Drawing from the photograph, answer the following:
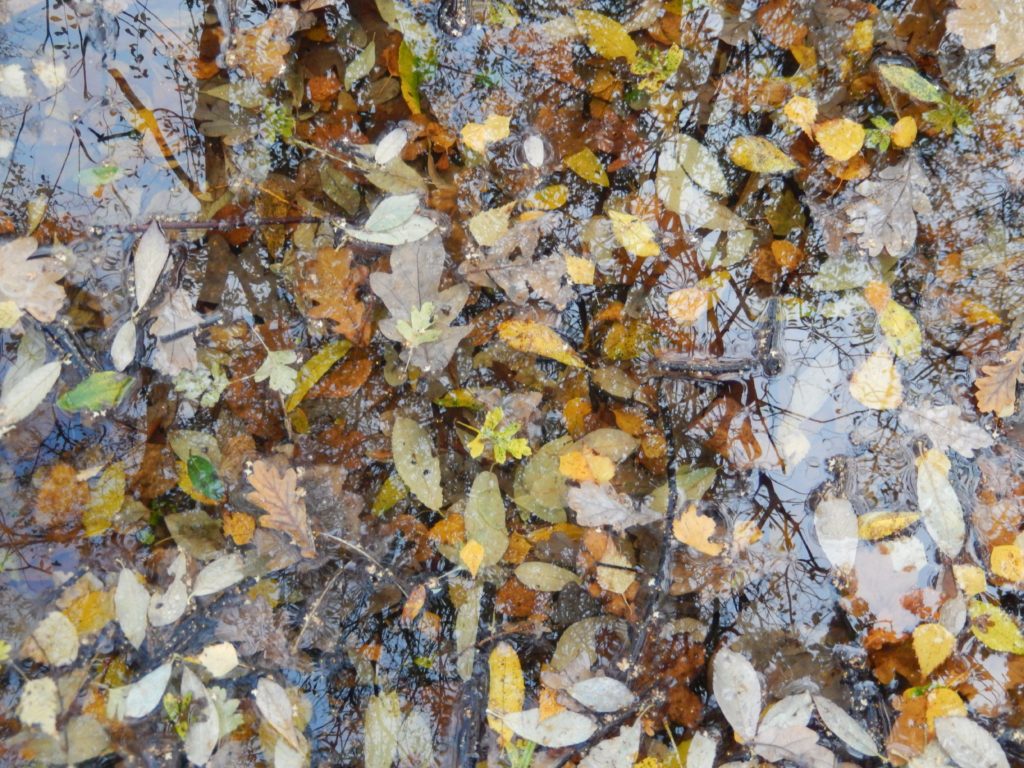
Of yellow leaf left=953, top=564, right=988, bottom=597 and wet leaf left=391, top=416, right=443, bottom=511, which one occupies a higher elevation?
wet leaf left=391, top=416, right=443, bottom=511

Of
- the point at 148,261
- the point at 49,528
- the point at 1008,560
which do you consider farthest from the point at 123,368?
the point at 1008,560

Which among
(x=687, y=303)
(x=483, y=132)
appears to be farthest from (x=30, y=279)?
(x=687, y=303)

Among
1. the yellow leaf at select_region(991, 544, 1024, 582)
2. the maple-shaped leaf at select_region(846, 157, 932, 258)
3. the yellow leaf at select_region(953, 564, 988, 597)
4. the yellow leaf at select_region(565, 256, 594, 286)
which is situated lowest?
the yellow leaf at select_region(953, 564, 988, 597)

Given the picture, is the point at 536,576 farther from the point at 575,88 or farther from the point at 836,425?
the point at 575,88

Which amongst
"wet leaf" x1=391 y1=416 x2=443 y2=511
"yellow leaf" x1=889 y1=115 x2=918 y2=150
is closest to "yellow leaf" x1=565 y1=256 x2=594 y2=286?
"wet leaf" x1=391 y1=416 x2=443 y2=511

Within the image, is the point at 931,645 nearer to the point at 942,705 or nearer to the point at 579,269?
the point at 942,705

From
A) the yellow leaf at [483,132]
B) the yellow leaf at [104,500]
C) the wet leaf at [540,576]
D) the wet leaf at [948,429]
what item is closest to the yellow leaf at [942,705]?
the wet leaf at [948,429]

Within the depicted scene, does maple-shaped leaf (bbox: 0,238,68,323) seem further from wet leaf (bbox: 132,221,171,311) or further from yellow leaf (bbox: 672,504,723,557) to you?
yellow leaf (bbox: 672,504,723,557)

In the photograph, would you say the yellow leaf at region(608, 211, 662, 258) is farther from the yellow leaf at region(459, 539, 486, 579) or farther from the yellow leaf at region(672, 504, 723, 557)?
the yellow leaf at region(459, 539, 486, 579)
